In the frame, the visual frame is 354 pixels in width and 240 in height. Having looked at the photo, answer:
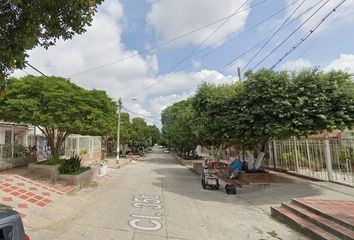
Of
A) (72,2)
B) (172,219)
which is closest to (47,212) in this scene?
(172,219)

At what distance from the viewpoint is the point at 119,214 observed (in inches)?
371

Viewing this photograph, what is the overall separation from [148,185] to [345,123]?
10.0 m

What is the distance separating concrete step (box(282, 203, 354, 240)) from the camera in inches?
266

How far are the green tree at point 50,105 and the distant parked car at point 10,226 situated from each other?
11458mm

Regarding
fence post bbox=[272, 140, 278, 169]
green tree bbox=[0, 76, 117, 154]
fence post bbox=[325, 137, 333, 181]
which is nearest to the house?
green tree bbox=[0, 76, 117, 154]

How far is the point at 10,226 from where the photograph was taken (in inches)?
112

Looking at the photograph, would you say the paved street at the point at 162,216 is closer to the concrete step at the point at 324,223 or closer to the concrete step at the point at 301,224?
the concrete step at the point at 301,224

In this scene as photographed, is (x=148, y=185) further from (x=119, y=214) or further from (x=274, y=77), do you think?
(x=274, y=77)

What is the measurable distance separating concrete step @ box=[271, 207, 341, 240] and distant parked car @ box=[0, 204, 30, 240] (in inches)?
259

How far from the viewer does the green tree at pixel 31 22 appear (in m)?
5.14

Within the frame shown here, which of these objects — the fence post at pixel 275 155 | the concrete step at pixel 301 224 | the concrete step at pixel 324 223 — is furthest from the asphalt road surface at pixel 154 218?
the fence post at pixel 275 155

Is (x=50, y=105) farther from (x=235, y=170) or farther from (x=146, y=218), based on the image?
(x=235, y=170)

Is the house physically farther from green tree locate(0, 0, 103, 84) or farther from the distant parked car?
the distant parked car

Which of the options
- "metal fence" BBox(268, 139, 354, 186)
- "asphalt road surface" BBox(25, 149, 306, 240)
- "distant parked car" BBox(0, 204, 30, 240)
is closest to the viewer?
"distant parked car" BBox(0, 204, 30, 240)
